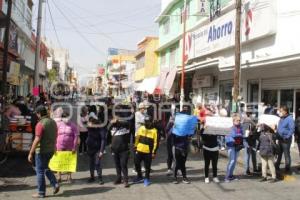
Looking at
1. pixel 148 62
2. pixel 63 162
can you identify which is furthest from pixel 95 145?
pixel 148 62

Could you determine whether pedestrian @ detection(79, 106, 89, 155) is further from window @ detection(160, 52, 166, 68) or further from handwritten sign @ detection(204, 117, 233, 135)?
window @ detection(160, 52, 166, 68)

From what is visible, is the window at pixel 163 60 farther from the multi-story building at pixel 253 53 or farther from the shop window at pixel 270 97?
the shop window at pixel 270 97

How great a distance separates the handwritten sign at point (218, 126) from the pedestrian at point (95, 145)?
233cm

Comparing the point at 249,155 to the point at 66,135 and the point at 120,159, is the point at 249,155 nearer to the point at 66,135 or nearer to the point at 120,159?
the point at 120,159

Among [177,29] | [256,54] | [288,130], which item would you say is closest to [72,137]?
[288,130]

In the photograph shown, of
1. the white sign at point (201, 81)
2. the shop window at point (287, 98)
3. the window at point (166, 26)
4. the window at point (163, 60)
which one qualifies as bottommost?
the shop window at point (287, 98)

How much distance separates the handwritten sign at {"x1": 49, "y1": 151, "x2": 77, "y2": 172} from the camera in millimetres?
10617

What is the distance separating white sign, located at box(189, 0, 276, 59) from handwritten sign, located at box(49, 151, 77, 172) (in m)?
10.3

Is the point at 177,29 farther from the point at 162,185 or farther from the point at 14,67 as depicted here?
the point at 162,185

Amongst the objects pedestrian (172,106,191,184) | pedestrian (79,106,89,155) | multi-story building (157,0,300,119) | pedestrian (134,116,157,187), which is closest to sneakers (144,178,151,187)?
pedestrian (134,116,157,187)

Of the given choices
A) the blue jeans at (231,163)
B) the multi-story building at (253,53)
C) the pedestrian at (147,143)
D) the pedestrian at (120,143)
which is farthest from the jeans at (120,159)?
the multi-story building at (253,53)

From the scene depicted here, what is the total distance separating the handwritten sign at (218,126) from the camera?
37.5 ft

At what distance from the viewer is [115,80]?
75312mm

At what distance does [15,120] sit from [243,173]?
616 centimetres
